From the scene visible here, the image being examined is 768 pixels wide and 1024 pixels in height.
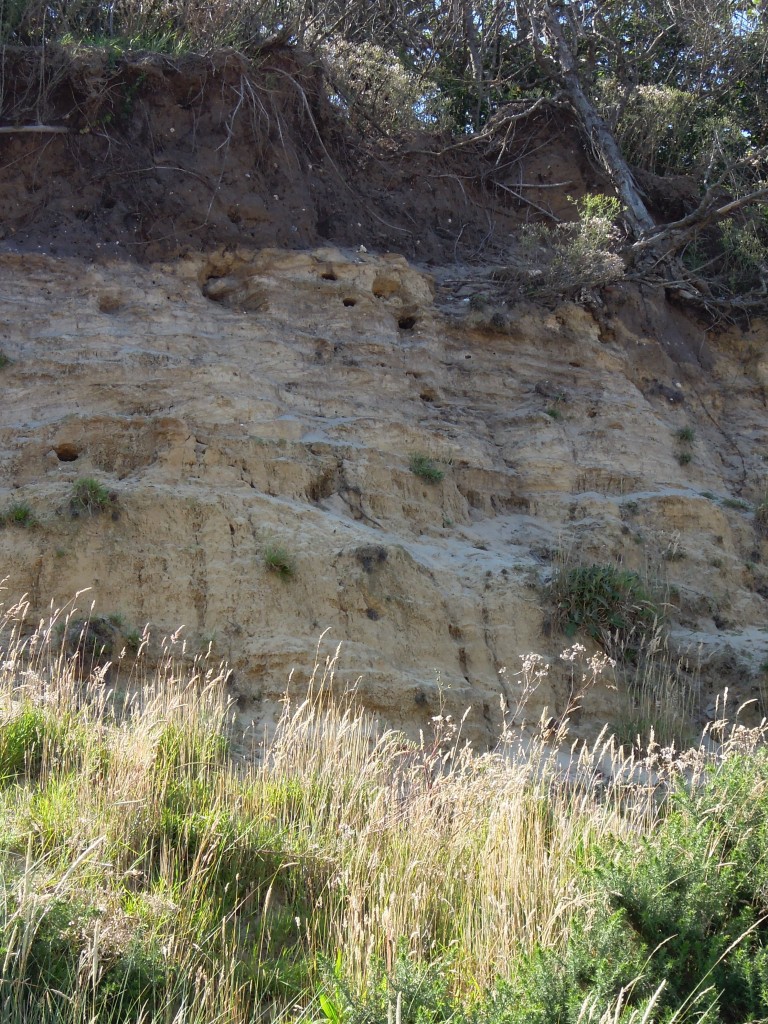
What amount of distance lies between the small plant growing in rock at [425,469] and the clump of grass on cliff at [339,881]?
128 inches

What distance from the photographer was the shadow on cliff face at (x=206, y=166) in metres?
10.1

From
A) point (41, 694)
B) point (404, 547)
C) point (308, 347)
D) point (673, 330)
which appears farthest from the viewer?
point (673, 330)

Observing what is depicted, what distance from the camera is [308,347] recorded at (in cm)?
974

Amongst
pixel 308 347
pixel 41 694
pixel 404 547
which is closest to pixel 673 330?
pixel 308 347

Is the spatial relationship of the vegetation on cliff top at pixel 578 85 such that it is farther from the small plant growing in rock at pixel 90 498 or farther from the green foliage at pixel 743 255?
the small plant growing in rock at pixel 90 498

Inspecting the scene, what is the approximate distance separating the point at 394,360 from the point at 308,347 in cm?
84

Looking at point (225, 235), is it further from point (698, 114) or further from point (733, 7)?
point (733, 7)

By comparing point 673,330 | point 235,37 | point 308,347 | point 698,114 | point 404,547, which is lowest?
point 404,547

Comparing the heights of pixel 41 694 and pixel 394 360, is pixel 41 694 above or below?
below

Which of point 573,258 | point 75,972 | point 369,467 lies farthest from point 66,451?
point 573,258

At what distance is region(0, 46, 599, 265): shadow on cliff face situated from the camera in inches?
396

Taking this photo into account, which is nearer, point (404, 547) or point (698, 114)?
point (404, 547)

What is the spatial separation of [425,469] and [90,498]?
282 centimetres

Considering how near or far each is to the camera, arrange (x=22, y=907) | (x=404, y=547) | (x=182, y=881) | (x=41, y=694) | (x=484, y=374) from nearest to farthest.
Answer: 1. (x=22, y=907)
2. (x=182, y=881)
3. (x=41, y=694)
4. (x=404, y=547)
5. (x=484, y=374)
